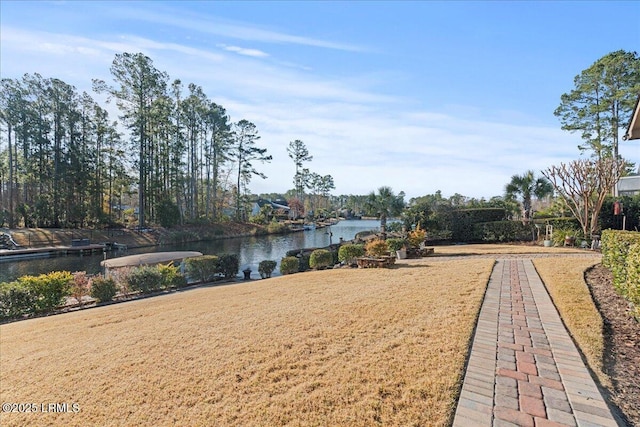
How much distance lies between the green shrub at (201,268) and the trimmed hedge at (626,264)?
11.5 m

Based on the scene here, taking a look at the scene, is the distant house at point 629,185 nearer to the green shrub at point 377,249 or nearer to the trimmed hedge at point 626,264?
the trimmed hedge at point 626,264

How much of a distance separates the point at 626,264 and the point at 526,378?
3248 mm

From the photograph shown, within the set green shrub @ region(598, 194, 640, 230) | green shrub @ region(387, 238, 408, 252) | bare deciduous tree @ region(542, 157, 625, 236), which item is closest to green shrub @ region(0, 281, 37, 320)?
green shrub @ region(387, 238, 408, 252)

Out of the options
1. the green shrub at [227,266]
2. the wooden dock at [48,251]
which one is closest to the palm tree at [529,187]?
the green shrub at [227,266]

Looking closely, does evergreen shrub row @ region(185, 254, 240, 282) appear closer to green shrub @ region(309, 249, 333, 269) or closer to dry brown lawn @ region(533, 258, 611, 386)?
green shrub @ region(309, 249, 333, 269)

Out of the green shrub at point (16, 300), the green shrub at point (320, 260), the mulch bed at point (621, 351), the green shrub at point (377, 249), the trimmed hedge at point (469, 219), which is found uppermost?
the trimmed hedge at point (469, 219)

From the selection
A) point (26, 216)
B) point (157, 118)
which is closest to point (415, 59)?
point (157, 118)

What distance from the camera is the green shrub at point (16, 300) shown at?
8.22 metres

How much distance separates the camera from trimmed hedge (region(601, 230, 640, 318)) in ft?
12.1

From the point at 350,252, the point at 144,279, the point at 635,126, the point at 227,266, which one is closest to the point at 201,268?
the point at 227,266

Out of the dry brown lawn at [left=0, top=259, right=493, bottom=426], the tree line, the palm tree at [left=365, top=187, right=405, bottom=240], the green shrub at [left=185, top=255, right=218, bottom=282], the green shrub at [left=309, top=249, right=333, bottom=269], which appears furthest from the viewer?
the tree line

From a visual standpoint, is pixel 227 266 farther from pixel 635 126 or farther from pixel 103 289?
pixel 635 126

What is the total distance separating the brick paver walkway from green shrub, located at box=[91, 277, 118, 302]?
33.0ft

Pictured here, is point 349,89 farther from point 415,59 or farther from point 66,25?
point 66,25
